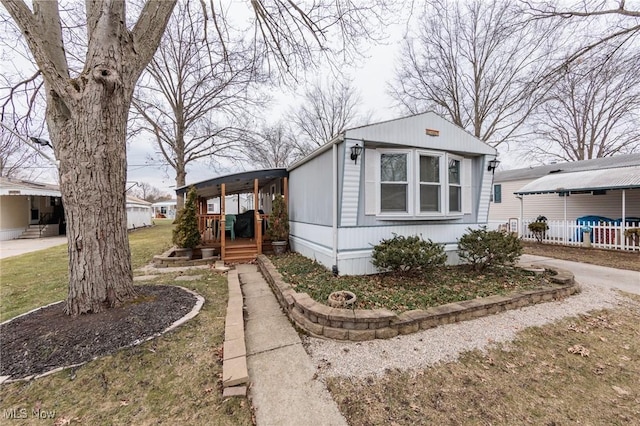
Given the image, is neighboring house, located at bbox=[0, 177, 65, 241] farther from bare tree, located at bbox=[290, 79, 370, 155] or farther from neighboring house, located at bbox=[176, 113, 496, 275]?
bare tree, located at bbox=[290, 79, 370, 155]

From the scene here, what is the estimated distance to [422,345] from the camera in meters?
3.04

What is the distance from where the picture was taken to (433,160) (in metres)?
6.00

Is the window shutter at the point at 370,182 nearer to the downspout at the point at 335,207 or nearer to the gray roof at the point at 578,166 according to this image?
the downspout at the point at 335,207

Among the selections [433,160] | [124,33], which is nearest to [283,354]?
[124,33]

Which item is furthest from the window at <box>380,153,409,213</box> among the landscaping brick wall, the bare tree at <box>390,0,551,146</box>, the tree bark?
the bare tree at <box>390,0,551,146</box>

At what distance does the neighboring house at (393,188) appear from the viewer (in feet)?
17.4

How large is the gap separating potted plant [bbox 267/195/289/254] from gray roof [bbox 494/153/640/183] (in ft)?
48.4

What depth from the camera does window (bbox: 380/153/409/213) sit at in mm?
5605

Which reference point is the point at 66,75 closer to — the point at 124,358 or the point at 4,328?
the point at 4,328

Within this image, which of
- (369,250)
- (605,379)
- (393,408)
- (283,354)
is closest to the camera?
(393,408)

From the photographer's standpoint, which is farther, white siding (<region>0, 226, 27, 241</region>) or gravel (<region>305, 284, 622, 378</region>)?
white siding (<region>0, 226, 27, 241</region>)

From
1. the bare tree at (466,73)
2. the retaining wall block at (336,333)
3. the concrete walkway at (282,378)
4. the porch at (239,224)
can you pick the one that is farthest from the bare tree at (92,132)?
the bare tree at (466,73)

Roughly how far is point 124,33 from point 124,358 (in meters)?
4.18

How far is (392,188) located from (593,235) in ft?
31.1
